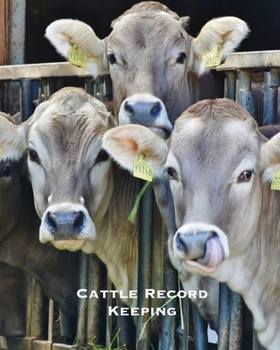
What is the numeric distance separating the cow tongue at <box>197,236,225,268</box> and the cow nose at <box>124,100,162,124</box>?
124 centimetres

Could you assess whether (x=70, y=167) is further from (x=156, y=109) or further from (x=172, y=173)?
(x=172, y=173)

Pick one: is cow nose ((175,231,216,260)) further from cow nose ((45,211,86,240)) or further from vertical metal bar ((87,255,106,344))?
vertical metal bar ((87,255,106,344))

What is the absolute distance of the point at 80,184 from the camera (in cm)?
602

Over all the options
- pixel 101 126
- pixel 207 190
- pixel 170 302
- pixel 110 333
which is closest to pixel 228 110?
Answer: pixel 207 190

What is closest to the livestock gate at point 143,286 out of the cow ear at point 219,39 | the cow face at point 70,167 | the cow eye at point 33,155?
the cow ear at point 219,39

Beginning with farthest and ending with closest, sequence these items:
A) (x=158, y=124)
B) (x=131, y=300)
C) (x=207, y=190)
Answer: (x=131, y=300)
(x=158, y=124)
(x=207, y=190)

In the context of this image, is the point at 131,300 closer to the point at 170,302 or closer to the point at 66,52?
the point at 170,302

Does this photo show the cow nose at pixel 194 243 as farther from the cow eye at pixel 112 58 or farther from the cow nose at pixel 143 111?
the cow eye at pixel 112 58

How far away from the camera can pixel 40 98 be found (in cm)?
736

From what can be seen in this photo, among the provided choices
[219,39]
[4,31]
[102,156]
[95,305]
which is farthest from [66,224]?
[4,31]

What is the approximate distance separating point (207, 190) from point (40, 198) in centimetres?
134

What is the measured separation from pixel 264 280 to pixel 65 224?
1.13 metres

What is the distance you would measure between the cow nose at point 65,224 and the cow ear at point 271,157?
1060mm

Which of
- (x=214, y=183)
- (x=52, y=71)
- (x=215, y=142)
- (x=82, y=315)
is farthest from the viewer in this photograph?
(x=52, y=71)
